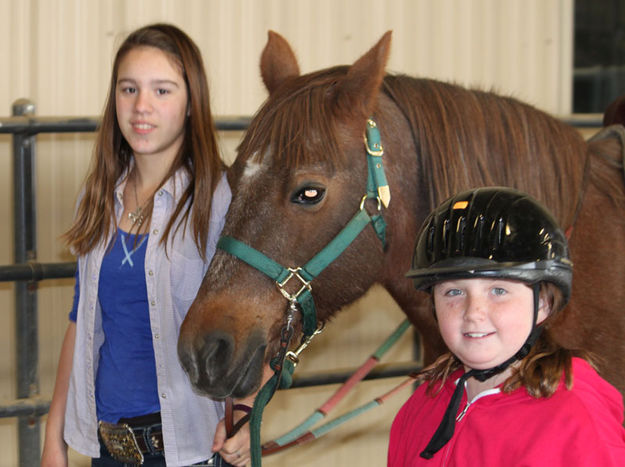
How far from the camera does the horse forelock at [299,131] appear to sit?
1611 millimetres

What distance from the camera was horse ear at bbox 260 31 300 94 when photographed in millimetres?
1921

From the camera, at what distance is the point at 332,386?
11.2ft

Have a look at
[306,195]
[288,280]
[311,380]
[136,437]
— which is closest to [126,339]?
[136,437]

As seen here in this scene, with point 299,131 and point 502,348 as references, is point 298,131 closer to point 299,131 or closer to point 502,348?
point 299,131

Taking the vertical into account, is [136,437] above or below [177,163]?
below

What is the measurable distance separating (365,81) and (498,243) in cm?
62

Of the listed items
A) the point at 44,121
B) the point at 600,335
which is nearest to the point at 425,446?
the point at 600,335

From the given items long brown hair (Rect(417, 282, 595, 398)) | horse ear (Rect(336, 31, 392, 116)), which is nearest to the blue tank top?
horse ear (Rect(336, 31, 392, 116))

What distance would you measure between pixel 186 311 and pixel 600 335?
37.9 inches

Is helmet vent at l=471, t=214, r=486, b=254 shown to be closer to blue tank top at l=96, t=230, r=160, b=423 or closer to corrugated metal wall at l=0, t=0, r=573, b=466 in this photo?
blue tank top at l=96, t=230, r=160, b=423

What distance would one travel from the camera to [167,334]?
161 centimetres

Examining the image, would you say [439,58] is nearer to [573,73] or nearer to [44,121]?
[573,73]

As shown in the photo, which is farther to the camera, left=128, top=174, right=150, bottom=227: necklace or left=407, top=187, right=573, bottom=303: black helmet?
left=128, top=174, right=150, bottom=227: necklace

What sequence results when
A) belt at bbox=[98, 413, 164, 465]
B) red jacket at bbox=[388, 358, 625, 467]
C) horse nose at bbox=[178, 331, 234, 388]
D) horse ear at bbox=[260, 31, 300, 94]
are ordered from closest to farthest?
red jacket at bbox=[388, 358, 625, 467] → horse nose at bbox=[178, 331, 234, 388] → belt at bbox=[98, 413, 164, 465] → horse ear at bbox=[260, 31, 300, 94]
